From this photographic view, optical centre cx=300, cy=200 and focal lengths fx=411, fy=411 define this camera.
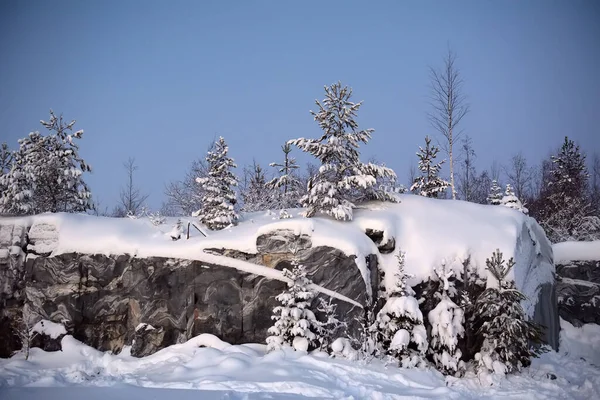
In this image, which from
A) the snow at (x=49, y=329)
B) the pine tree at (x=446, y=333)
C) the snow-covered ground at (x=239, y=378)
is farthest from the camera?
the snow at (x=49, y=329)

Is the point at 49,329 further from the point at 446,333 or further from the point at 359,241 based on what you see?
the point at 446,333

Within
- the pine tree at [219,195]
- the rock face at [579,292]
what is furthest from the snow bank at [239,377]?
the rock face at [579,292]

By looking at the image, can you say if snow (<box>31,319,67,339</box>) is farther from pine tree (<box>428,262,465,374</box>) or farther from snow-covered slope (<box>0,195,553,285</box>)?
pine tree (<box>428,262,465,374</box>)

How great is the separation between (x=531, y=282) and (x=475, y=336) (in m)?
3.31

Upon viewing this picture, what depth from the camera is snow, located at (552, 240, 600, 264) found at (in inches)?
638

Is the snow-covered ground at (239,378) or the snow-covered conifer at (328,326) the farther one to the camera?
the snow-covered conifer at (328,326)

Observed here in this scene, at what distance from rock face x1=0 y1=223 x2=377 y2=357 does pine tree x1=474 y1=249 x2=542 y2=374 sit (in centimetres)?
330

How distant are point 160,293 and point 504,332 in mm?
9209

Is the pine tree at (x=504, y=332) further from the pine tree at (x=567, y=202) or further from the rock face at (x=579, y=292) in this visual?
the pine tree at (x=567, y=202)

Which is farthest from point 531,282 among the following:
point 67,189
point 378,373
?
point 67,189

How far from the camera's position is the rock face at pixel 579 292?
15648 millimetres

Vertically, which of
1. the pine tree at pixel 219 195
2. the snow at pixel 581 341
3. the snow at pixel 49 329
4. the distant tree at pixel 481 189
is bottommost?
the snow at pixel 581 341

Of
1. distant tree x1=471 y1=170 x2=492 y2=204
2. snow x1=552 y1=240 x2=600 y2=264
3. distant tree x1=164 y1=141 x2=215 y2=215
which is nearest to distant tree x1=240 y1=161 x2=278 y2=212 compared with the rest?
distant tree x1=164 y1=141 x2=215 y2=215

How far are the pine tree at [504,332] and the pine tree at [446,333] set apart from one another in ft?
1.69
